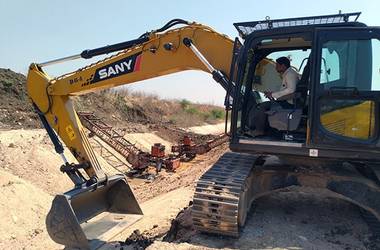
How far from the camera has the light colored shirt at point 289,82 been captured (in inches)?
208

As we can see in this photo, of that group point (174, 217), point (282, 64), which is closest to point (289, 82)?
point (282, 64)

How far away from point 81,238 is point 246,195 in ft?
7.03

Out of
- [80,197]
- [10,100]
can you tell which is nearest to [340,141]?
[80,197]

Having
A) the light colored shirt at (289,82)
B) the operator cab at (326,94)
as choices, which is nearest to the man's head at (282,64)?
the light colored shirt at (289,82)

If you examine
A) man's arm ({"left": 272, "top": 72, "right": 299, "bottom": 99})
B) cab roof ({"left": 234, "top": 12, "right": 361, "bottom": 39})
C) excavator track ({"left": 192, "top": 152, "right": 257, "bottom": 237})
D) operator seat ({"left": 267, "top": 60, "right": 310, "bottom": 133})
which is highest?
cab roof ({"left": 234, "top": 12, "right": 361, "bottom": 39})

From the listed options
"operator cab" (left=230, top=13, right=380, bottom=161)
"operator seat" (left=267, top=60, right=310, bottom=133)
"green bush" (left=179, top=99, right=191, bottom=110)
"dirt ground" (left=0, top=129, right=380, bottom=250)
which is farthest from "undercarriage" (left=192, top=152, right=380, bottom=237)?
"green bush" (left=179, top=99, right=191, bottom=110)

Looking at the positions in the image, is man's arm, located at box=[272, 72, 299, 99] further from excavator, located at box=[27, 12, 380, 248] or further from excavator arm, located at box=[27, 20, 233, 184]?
excavator arm, located at box=[27, 20, 233, 184]

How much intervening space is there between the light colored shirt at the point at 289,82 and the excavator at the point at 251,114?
4.1 inches

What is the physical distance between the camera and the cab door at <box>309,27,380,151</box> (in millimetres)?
4668

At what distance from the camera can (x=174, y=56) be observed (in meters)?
6.16

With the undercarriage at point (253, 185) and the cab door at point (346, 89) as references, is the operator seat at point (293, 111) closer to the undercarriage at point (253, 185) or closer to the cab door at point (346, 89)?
the cab door at point (346, 89)

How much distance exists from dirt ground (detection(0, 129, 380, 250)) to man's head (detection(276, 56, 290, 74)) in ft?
5.71

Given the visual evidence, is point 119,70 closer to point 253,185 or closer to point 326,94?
point 253,185

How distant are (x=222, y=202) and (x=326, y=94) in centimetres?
176
